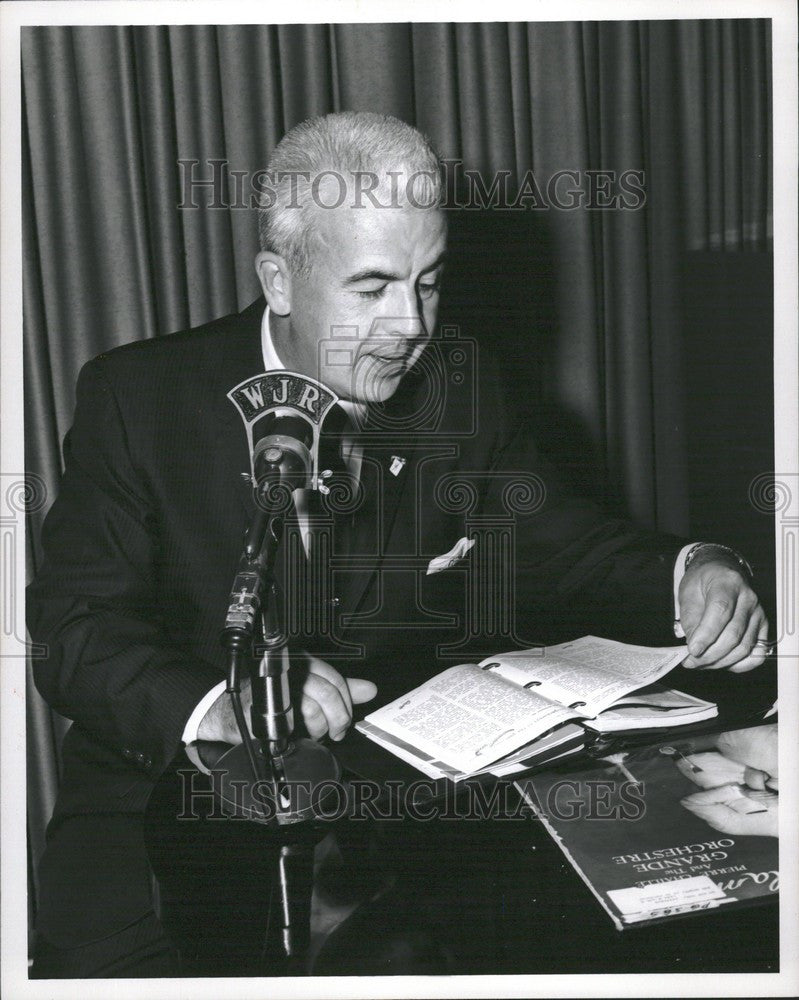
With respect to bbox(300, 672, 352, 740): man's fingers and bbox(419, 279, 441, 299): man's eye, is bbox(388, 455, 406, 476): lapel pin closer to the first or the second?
bbox(419, 279, 441, 299): man's eye

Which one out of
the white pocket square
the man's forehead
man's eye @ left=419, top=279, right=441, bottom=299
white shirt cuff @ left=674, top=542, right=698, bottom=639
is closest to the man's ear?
the man's forehead

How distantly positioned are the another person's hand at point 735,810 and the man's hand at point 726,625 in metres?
0.29

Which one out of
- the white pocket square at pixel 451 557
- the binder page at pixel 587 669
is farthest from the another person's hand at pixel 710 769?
the white pocket square at pixel 451 557

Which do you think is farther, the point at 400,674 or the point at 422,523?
the point at 422,523

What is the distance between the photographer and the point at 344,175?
137 cm

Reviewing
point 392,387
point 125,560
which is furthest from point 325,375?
point 125,560

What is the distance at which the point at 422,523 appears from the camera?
5.37 ft

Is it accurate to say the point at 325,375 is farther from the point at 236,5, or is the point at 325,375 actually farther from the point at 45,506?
the point at 45,506

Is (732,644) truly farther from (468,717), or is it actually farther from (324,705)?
(324,705)

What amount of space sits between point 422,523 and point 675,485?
0.73 m

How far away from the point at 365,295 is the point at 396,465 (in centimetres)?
34

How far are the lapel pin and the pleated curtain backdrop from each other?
428 mm

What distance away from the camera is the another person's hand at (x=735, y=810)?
0.94 metres

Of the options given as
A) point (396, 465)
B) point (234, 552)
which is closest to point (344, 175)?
point (396, 465)
